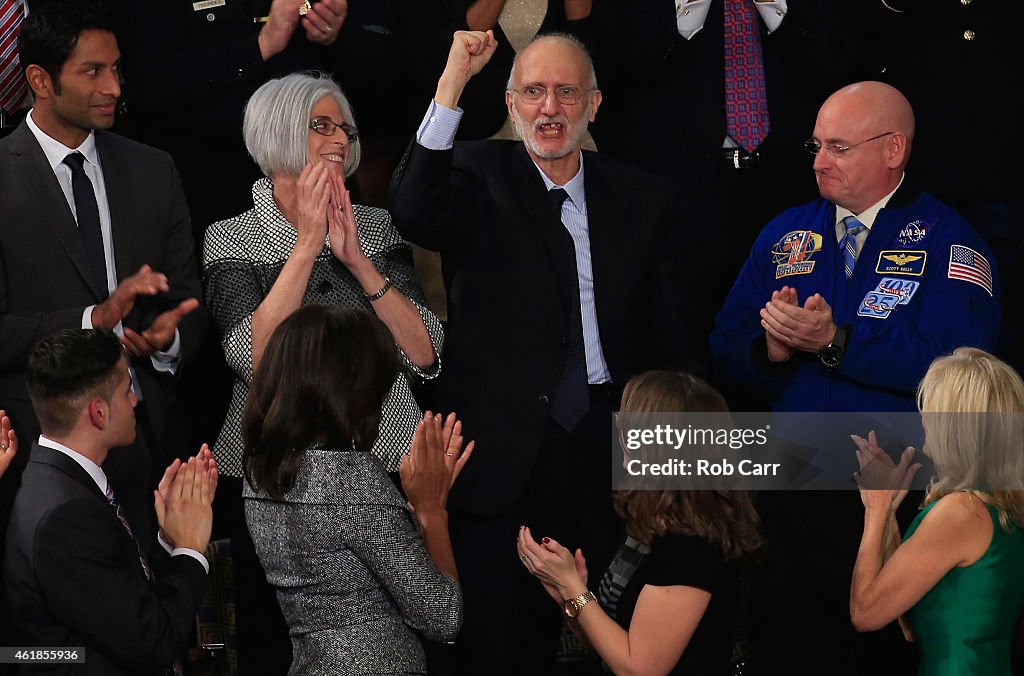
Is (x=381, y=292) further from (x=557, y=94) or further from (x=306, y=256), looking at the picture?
(x=557, y=94)

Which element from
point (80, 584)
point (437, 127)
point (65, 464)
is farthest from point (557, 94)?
point (80, 584)

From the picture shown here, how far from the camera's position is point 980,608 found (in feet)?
10.4

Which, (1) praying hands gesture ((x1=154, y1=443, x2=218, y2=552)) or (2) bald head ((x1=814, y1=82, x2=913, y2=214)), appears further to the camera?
(2) bald head ((x1=814, y1=82, x2=913, y2=214))

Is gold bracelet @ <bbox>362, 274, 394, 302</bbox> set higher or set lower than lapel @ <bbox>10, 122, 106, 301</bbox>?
lower

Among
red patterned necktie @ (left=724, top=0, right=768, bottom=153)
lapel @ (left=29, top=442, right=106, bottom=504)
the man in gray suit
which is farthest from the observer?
red patterned necktie @ (left=724, top=0, right=768, bottom=153)

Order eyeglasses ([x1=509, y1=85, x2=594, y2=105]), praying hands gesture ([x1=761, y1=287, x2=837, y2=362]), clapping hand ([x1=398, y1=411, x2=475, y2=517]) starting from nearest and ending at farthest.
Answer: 1. clapping hand ([x1=398, y1=411, x2=475, y2=517])
2. praying hands gesture ([x1=761, y1=287, x2=837, y2=362])
3. eyeglasses ([x1=509, y1=85, x2=594, y2=105])

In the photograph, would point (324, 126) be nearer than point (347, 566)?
No

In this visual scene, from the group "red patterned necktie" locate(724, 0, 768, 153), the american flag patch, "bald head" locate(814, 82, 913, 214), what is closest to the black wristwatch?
the american flag patch

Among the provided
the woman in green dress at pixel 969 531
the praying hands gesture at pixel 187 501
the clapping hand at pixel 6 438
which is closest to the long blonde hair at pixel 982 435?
the woman in green dress at pixel 969 531

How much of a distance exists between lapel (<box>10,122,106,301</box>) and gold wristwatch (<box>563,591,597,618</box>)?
1.61 m

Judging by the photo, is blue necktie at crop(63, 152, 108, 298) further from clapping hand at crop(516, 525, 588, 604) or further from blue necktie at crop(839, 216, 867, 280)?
blue necktie at crop(839, 216, 867, 280)

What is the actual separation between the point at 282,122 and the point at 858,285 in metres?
1.80

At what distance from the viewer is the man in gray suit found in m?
3.67

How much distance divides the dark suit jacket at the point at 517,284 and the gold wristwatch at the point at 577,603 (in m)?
0.60
